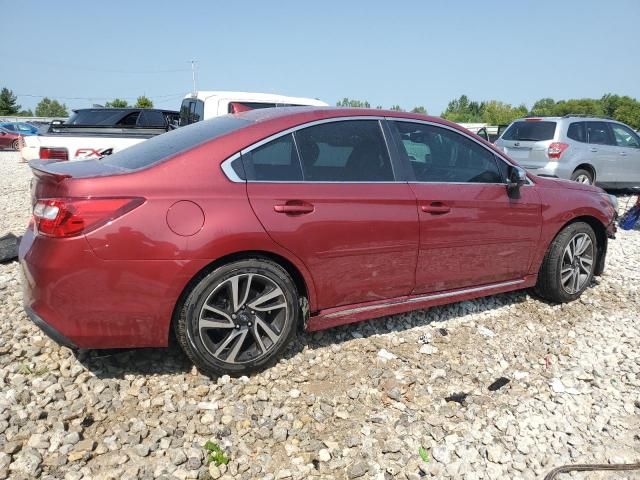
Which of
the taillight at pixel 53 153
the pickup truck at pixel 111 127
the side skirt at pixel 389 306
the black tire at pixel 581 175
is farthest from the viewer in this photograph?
the black tire at pixel 581 175

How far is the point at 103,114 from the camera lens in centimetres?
1020

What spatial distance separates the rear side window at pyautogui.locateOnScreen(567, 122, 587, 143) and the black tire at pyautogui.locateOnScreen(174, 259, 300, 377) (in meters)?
8.37

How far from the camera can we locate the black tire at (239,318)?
2932mm

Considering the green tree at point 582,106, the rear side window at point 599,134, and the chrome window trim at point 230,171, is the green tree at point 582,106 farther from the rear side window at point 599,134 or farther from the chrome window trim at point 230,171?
the chrome window trim at point 230,171

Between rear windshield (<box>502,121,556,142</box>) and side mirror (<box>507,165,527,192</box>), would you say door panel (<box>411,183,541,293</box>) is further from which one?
rear windshield (<box>502,121,556,142</box>)

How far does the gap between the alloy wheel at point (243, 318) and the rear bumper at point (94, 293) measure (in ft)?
0.81

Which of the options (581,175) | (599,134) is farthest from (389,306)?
(599,134)

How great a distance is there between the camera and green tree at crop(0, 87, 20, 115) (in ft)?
220

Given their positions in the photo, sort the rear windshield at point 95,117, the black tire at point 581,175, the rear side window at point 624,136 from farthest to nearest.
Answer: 1. the rear side window at point 624,136
2. the rear windshield at point 95,117
3. the black tire at point 581,175

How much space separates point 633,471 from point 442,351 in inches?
54.3

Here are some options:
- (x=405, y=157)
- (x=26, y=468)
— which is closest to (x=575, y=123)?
(x=405, y=157)

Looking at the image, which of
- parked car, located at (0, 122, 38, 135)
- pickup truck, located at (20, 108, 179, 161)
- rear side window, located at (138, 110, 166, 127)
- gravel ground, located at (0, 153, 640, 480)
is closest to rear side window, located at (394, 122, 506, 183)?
gravel ground, located at (0, 153, 640, 480)

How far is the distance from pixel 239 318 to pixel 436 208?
1.59 metres

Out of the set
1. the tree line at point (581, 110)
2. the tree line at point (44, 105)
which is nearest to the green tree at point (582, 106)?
the tree line at point (581, 110)
